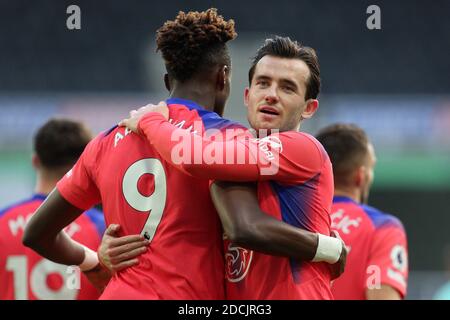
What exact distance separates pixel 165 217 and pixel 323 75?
→ 13.8 m

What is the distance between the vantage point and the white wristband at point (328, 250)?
319 centimetres

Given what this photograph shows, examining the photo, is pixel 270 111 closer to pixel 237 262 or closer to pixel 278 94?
pixel 278 94

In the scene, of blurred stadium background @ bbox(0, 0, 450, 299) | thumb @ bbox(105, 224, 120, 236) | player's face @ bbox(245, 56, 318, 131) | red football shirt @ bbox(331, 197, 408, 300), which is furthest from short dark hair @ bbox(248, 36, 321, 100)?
blurred stadium background @ bbox(0, 0, 450, 299)

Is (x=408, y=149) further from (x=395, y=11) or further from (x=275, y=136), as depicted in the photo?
(x=275, y=136)

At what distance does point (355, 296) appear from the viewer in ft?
16.0

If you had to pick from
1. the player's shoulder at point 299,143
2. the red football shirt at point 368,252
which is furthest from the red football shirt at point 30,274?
the player's shoulder at point 299,143

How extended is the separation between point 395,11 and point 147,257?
50.5 feet

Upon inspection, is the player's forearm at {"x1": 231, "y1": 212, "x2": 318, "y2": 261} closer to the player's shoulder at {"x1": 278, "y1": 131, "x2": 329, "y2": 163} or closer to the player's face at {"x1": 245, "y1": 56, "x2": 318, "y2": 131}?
the player's shoulder at {"x1": 278, "y1": 131, "x2": 329, "y2": 163}

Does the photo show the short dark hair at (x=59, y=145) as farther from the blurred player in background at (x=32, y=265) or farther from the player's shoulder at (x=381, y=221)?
the player's shoulder at (x=381, y=221)

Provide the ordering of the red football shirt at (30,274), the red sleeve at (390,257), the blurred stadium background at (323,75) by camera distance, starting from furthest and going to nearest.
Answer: the blurred stadium background at (323,75) < the red football shirt at (30,274) < the red sleeve at (390,257)

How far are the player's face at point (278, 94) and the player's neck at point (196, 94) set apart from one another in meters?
0.23

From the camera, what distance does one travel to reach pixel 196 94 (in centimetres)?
350

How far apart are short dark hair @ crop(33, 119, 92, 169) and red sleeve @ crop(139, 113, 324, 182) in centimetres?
205
